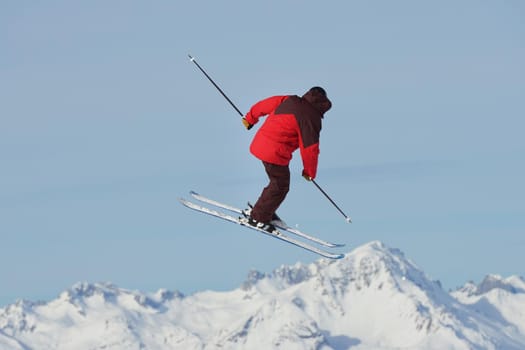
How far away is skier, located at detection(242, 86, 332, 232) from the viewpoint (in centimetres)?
2080

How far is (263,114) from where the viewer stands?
72.0 feet

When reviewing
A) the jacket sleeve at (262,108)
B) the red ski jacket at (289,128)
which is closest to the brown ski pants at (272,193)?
the red ski jacket at (289,128)

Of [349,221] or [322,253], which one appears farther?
[322,253]

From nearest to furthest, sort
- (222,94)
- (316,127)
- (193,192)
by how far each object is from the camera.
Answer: (316,127) < (222,94) < (193,192)

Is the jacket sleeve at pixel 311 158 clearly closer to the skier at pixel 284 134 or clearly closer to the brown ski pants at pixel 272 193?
the skier at pixel 284 134

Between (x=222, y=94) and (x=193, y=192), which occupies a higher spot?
(x=222, y=94)

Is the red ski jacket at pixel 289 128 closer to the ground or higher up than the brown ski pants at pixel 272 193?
higher up

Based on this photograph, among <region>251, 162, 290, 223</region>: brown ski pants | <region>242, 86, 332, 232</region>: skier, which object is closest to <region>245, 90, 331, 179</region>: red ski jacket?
<region>242, 86, 332, 232</region>: skier

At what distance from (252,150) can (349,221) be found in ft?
7.37

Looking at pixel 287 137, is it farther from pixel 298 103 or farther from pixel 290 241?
pixel 290 241

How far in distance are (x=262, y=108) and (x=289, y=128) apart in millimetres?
999

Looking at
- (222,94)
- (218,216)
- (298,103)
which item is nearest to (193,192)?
(218,216)

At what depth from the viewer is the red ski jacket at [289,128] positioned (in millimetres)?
20781

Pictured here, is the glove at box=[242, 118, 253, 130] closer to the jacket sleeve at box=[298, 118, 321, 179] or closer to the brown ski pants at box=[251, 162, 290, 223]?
the brown ski pants at box=[251, 162, 290, 223]
